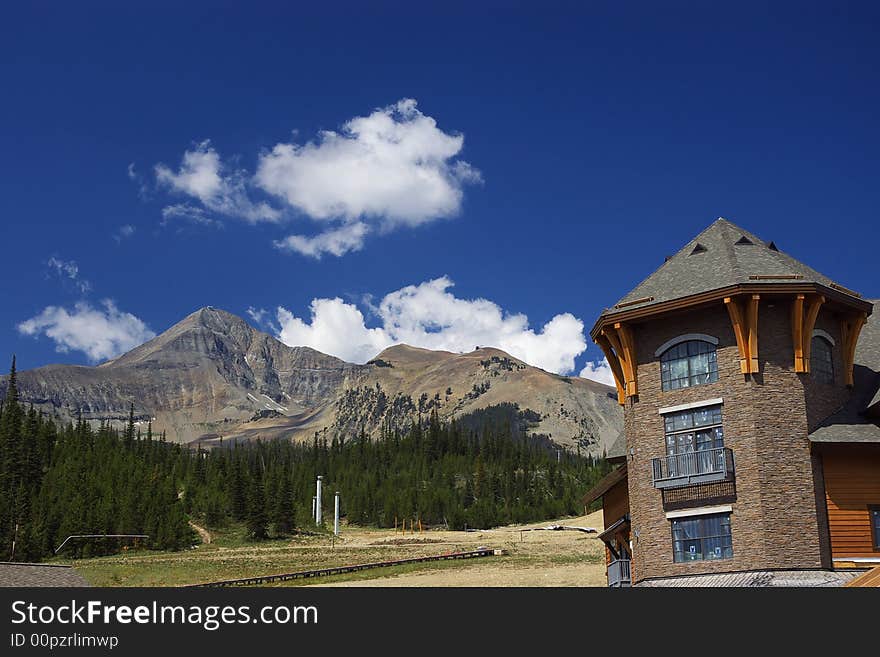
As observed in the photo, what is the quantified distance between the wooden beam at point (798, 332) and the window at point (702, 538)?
20.8ft

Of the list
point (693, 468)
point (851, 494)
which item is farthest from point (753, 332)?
point (851, 494)

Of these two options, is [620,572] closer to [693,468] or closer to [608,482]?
[608,482]

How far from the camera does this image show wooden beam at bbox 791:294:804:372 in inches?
1476

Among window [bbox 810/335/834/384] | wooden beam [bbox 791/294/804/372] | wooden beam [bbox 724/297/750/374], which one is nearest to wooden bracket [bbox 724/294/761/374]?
wooden beam [bbox 724/297/750/374]

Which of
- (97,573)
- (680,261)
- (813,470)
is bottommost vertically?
(97,573)

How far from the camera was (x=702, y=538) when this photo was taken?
1483 inches

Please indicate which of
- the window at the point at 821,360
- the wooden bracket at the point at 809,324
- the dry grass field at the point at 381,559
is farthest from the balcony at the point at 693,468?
the dry grass field at the point at 381,559

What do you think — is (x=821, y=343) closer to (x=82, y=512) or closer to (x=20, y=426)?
(x=82, y=512)

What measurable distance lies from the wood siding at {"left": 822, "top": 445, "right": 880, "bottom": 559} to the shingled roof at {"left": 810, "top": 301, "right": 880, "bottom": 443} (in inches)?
16.6
